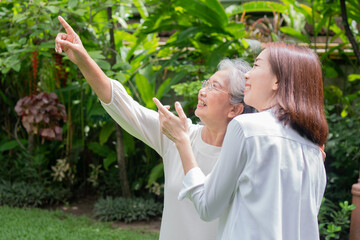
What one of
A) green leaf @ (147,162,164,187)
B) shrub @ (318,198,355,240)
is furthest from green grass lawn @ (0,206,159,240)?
shrub @ (318,198,355,240)

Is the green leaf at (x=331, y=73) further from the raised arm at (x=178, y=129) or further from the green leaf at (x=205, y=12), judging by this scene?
the raised arm at (x=178, y=129)

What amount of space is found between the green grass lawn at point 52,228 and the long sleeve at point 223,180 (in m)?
2.69

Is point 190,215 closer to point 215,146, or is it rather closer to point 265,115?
point 215,146

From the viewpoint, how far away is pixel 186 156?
143 cm

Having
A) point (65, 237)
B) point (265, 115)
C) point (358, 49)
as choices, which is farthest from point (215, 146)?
point (358, 49)

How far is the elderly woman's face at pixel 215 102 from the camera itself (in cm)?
182

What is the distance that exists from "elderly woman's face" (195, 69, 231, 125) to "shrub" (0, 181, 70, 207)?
11.2ft

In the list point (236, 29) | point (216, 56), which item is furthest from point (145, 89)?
point (236, 29)

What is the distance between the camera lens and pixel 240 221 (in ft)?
4.07

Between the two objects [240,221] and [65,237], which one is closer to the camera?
[240,221]

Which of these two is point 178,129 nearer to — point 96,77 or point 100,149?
point 96,77

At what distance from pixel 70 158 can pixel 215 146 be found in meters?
3.59

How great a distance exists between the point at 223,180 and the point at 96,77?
0.71 meters

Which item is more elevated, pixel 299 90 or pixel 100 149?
pixel 299 90
